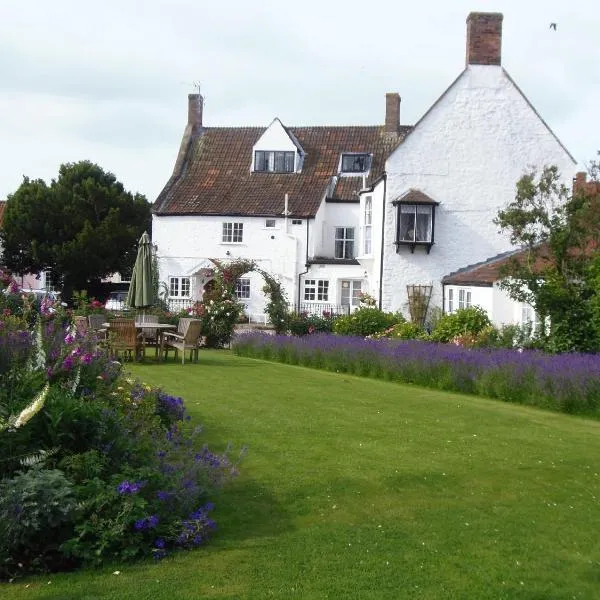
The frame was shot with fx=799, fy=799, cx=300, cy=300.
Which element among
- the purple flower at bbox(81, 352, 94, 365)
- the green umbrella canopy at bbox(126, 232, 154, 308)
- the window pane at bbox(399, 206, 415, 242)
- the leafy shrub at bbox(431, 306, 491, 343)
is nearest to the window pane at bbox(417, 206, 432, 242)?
the window pane at bbox(399, 206, 415, 242)

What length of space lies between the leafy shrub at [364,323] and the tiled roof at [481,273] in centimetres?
334

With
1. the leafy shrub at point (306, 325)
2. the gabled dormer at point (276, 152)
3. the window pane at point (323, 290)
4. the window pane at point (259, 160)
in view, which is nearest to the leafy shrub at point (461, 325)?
the leafy shrub at point (306, 325)

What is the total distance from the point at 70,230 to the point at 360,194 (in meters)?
19.2

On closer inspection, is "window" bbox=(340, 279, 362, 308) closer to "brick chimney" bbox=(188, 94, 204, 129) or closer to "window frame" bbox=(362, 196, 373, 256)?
"window frame" bbox=(362, 196, 373, 256)

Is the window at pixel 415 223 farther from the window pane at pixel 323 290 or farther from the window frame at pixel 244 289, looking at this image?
the window frame at pixel 244 289

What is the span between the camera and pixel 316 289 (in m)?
39.7

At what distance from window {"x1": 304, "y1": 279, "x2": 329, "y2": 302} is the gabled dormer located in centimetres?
644

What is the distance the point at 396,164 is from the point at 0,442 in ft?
89.2

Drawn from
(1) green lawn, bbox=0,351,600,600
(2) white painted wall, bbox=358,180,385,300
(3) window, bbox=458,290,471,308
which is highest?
(2) white painted wall, bbox=358,180,385,300

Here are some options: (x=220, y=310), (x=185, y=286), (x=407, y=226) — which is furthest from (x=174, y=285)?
(x=220, y=310)

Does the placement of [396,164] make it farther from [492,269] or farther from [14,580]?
[14,580]

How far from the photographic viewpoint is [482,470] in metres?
9.10

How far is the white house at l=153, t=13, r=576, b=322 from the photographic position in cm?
3155

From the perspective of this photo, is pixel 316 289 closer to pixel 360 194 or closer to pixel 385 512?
pixel 360 194
